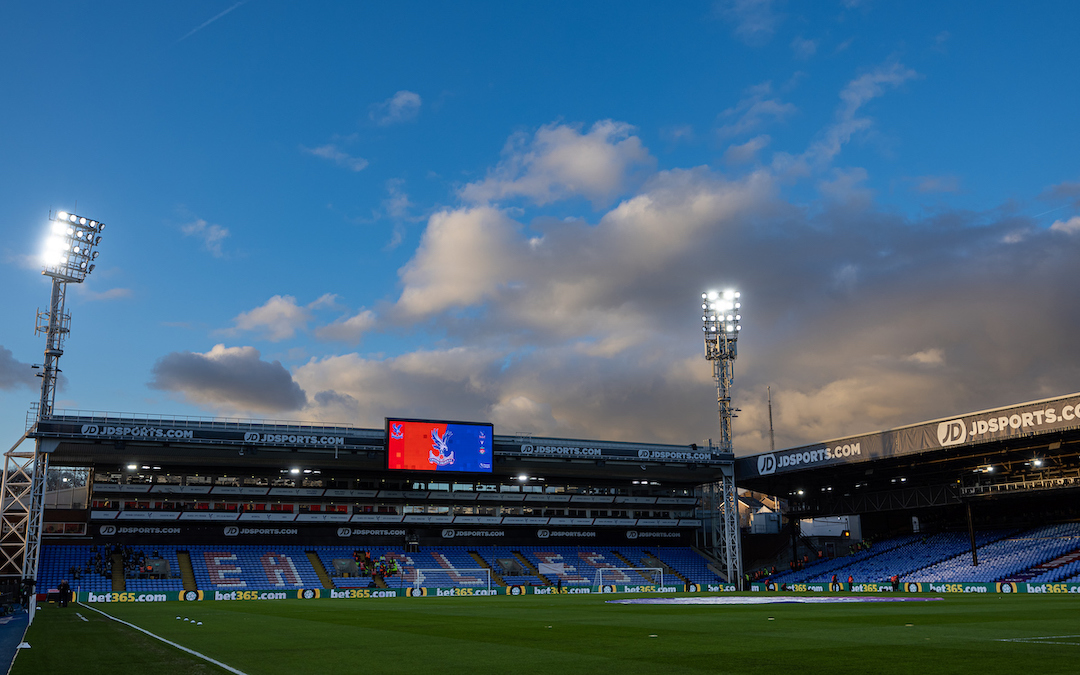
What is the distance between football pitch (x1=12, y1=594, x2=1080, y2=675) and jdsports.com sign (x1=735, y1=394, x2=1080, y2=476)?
717 inches

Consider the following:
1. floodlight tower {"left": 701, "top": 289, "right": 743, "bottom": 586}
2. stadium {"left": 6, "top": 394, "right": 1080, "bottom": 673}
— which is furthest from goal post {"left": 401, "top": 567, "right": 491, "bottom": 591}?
floodlight tower {"left": 701, "top": 289, "right": 743, "bottom": 586}

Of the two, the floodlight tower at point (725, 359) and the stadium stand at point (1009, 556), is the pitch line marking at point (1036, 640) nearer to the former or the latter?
the stadium stand at point (1009, 556)

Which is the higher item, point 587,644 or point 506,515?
point 506,515

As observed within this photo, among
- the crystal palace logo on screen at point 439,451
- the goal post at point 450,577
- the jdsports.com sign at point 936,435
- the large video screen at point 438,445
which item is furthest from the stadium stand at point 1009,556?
the crystal palace logo on screen at point 439,451

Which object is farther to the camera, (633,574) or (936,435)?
(633,574)

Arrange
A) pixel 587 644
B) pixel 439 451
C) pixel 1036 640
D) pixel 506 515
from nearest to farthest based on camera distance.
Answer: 1. pixel 1036 640
2. pixel 587 644
3. pixel 439 451
4. pixel 506 515

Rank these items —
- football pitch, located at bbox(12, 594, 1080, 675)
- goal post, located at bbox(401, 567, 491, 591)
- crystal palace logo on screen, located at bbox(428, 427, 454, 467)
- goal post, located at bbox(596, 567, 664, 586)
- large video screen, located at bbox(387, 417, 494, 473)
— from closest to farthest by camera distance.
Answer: football pitch, located at bbox(12, 594, 1080, 675), large video screen, located at bbox(387, 417, 494, 473), crystal palace logo on screen, located at bbox(428, 427, 454, 467), goal post, located at bbox(401, 567, 491, 591), goal post, located at bbox(596, 567, 664, 586)

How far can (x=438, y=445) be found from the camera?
6091 cm

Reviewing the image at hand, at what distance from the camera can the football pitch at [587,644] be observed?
1380 centimetres

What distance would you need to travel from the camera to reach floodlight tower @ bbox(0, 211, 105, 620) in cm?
5047

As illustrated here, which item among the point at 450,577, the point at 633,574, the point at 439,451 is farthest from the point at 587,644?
the point at 633,574

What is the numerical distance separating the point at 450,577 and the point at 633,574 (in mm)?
16547

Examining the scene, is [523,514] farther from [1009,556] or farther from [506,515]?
[1009,556]

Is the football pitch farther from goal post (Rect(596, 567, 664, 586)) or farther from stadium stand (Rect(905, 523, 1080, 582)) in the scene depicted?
goal post (Rect(596, 567, 664, 586))
